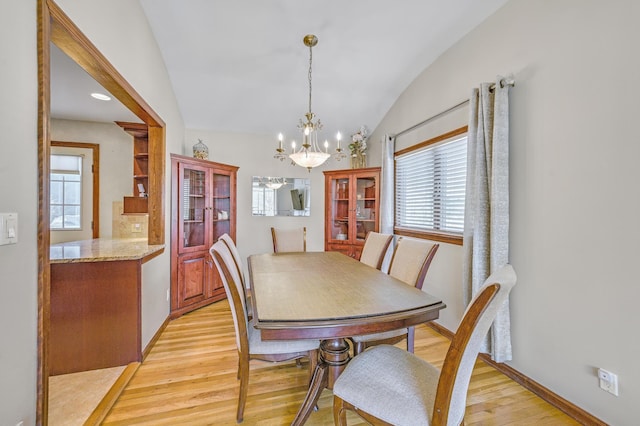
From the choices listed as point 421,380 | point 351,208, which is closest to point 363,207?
Result: point 351,208

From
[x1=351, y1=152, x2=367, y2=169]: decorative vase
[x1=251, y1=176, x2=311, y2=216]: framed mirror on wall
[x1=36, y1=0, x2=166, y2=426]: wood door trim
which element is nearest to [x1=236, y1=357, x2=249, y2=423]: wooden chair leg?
[x1=36, y1=0, x2=166, y2=426]: wood door trim

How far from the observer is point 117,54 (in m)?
1.90

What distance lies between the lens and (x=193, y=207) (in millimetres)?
3453

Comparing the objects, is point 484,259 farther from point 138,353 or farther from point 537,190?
point 138,353

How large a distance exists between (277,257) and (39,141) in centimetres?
184

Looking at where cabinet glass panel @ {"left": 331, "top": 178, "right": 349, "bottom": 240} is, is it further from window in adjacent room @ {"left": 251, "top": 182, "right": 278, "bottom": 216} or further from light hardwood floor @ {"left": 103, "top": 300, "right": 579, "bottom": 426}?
light hardwood floor @ {"left": 103, "top": 300, "right": 579, "bottom": 426}

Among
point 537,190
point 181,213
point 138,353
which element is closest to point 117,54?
point 181,213

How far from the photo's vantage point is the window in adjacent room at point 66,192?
3.77 meters

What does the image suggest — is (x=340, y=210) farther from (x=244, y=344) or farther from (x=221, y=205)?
(x=244, y=344)

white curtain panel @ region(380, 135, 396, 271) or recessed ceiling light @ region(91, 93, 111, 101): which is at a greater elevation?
recessed ceiling light @ region(91, 93, 111, 101)

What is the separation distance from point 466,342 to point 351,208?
3.08 m

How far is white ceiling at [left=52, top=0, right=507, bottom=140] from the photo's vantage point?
2.38m

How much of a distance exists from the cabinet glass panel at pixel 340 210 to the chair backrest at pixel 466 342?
3.05 metres

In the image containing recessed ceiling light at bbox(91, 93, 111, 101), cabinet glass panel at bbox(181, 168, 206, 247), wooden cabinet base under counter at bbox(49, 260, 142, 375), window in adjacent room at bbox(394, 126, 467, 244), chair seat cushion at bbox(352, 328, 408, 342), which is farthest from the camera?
cabinet glass panel at bbox(181, 168, 206, 247)
